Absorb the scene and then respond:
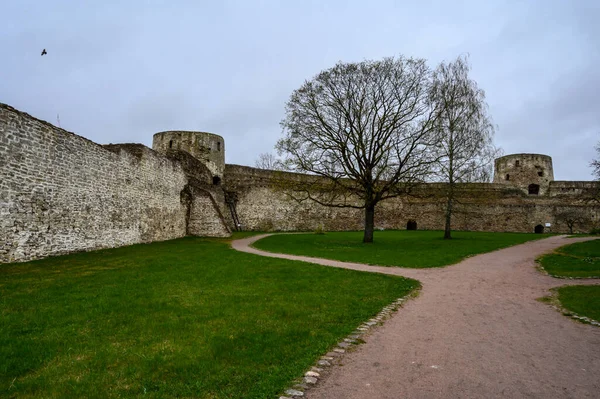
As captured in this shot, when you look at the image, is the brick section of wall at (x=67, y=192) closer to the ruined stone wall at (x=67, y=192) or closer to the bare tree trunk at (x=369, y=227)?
the ruined stone wall at (x=67, y=192)

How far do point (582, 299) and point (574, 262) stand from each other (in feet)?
22.5

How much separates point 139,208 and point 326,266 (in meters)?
11.6

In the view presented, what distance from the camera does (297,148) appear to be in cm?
2180

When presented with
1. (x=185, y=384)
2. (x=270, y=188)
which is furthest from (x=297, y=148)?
(x=185, y=384)

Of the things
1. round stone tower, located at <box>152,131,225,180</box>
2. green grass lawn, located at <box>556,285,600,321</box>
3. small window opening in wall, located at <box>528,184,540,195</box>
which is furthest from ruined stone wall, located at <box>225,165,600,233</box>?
green grass lawn, located at <box>556,285,600,321</box>

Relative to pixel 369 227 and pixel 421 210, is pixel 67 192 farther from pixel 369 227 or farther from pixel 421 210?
pixel 421 210

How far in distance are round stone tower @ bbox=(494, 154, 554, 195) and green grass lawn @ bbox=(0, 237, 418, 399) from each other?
124 ft

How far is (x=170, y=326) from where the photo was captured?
19.4 ft

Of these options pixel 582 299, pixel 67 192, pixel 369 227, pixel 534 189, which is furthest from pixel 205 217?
pixel 534 189

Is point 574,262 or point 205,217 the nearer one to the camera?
point 574,262

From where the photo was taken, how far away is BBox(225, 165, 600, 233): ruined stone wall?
33875 millimetres

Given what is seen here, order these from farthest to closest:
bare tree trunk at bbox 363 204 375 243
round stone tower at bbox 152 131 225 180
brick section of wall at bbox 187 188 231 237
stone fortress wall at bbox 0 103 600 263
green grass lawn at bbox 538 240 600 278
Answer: round stone tower at bbox 152 131 225 180, brick section of wall at bbox 187 188 231 237, bare tree trunk at bbox 363 204 375 243, stone fortress wall at bbox 0 103 600 263, green grass lawn at bbox 538 240 600 278

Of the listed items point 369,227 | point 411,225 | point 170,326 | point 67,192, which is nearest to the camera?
point 170,326

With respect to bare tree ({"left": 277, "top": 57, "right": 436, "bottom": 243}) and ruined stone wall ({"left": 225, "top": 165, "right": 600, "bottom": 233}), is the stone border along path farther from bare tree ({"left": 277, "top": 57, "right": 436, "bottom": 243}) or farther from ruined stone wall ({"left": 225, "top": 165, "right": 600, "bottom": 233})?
ruined stone wall ({"left": 225, "top": 165, "right": 600, "bottom": 233})
